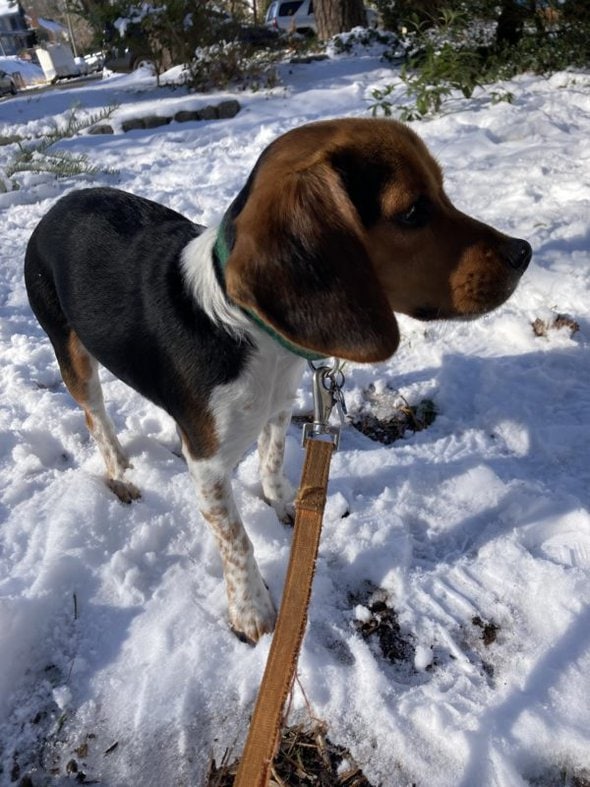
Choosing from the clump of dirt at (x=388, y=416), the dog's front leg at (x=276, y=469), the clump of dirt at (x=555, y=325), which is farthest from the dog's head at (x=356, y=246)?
the clump of dirt at (x=555, y=325)

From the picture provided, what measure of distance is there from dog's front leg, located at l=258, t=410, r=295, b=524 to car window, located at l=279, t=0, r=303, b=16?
24.5 metres

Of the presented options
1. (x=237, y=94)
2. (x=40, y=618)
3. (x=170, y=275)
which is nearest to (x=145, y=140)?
(x=237, y=94)

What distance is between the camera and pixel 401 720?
6.24ft

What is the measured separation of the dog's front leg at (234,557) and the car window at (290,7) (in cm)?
2504

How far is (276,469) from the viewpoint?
280 cm

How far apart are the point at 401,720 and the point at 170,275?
1719 millimetres

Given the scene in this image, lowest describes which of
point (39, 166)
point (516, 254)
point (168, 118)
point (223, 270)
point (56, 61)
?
point (56, 61)

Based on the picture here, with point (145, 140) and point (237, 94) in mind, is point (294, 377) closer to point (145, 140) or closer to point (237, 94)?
point (145, 140)

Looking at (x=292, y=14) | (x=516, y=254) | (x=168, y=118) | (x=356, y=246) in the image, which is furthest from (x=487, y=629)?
(x=292, y=14)

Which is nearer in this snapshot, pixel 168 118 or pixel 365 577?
pixel 365 577

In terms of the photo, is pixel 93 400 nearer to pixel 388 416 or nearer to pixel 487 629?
pixel 388 416

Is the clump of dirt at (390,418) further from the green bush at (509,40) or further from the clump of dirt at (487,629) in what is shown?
the green bush at (509,40)

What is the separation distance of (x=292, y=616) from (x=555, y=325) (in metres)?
2.81

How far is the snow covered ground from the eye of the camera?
1.90 metres
